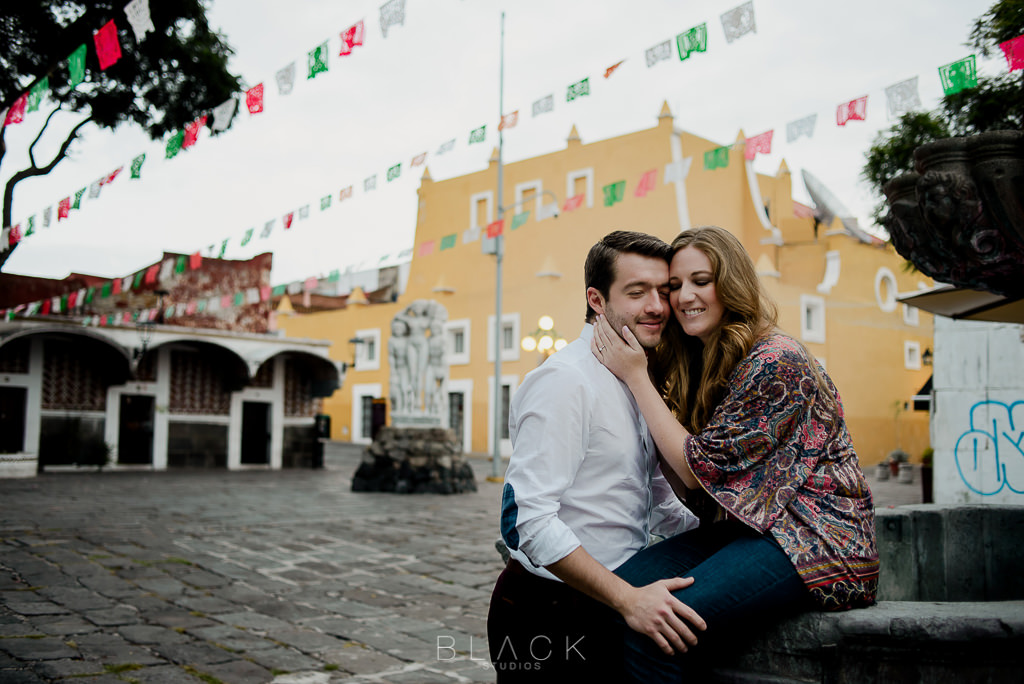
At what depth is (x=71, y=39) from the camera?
33.3ft

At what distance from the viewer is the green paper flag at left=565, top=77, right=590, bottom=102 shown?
8.79 metres

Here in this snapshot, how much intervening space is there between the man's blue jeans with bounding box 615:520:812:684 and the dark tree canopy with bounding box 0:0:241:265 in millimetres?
10279

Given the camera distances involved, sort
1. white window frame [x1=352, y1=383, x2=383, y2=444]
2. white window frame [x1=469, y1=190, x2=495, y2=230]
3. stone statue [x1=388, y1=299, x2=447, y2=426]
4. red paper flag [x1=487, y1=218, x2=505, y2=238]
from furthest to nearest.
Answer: white window frame [x1=352, y1=383, x2=383, y2=444] → white window frame [x1=469, y1=190, x2=495, y2=230] → stone statue [x1=388, y1=299, x2=447, y2=426] → red paper flag [x1=487, y1=218, x2=505, y2=238]

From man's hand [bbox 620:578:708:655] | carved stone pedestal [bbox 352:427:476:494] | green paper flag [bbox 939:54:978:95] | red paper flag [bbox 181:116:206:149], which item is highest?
red paper flag [bbox 181:116:206:149]

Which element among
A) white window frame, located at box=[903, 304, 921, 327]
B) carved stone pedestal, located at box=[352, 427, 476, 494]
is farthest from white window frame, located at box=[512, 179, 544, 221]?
white window frame, located at box=[903, 304, 921, 327]

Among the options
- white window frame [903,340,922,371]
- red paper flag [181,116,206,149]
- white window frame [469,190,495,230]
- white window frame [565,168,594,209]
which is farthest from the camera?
white window frame [903,340,922,371]

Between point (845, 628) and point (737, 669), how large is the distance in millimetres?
321

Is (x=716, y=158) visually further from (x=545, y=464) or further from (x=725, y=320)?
(x=545, y=464)

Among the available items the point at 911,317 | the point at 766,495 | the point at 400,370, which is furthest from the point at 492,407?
the point at 766,495

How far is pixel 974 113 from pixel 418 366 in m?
9.86

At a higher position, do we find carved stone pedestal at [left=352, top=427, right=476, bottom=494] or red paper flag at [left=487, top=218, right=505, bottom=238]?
red paper flag at [left=487, top=218, right=505, bottom=238]

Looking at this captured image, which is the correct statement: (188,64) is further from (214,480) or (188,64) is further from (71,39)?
(214,480)

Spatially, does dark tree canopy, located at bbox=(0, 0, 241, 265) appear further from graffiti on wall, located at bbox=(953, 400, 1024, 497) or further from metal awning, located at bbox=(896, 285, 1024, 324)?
graffiti on wall, located at bbox=(953, 400, 1024, 497)

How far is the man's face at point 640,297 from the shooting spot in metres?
2.59
